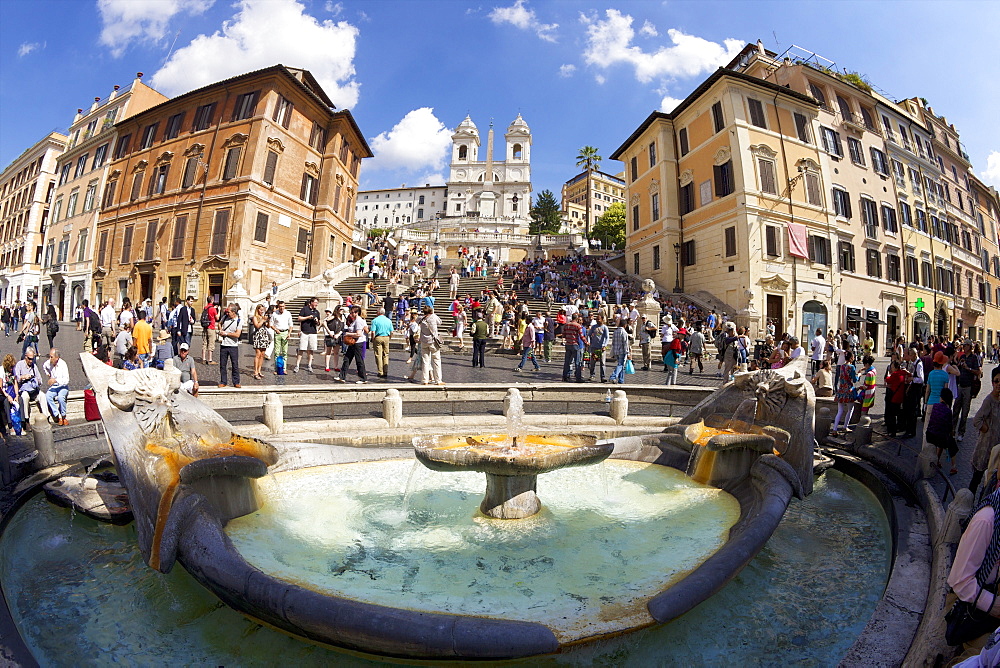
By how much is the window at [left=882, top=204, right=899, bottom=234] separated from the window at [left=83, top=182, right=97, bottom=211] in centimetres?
5453

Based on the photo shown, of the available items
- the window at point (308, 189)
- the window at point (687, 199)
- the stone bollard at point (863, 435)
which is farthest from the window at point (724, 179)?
the window at point (308, 189)

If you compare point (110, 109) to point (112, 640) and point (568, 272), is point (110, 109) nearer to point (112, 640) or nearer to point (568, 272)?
point (568, 272)

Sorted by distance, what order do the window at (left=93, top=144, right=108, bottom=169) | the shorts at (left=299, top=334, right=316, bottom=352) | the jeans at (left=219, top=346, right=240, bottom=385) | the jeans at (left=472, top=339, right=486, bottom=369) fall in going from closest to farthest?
1. the jeans at (left=219, top=346, right=240, bottom=385)
2. the shorts at (left=299, top=334, right=316, bottom=352)
3. the jeans at (left=472, top=339, right=486, bottom=369)
4. the window at (left=93, top=144, right=108, bottom=169)

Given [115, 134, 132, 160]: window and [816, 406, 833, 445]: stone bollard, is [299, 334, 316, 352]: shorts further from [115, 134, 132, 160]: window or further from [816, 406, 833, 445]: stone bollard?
[115, 134, 132, 160]: window

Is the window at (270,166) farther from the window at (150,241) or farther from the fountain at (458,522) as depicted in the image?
the fountain at (458,522)

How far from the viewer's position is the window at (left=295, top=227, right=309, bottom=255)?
31.9 metres

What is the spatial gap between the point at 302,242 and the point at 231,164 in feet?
19.5

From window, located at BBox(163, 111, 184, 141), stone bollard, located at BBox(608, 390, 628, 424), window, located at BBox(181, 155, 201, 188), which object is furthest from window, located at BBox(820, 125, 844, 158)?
window, located at BBox(163, 111, 184, 141)

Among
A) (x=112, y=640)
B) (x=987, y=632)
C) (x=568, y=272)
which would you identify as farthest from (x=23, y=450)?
(x=568, y=272)

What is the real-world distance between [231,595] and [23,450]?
566 cm

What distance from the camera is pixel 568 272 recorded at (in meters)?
34.2

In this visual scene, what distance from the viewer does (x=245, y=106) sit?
29750 millimetres

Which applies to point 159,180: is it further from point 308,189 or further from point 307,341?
point 307,341

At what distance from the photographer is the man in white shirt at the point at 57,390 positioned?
792 centimetres
